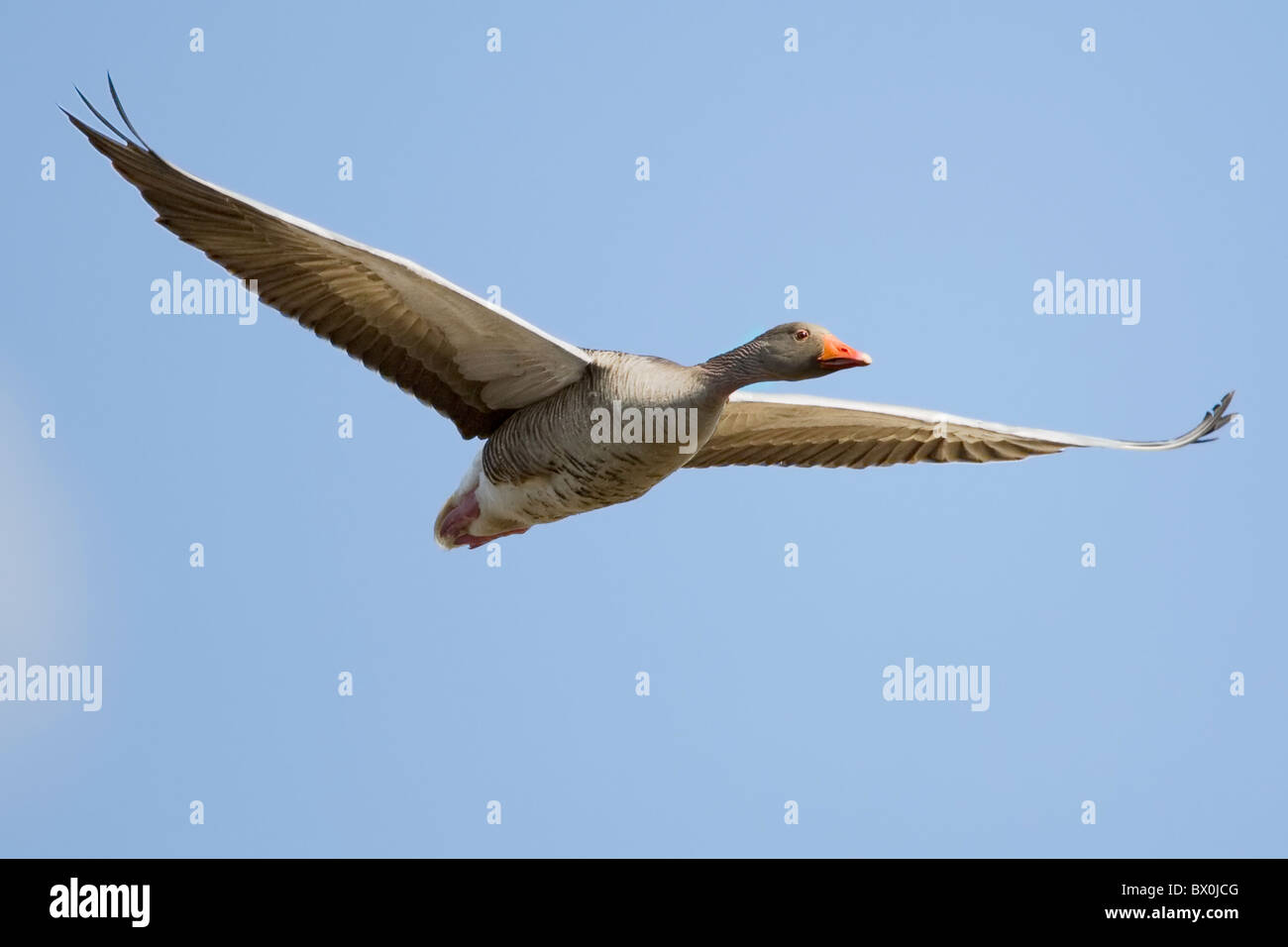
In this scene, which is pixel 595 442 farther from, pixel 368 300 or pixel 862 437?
pixel 862 437

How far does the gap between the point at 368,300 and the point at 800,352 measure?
8.70ft

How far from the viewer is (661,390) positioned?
10.2m

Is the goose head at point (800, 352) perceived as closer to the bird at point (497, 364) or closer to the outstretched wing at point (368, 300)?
the bird at point (497, 364)

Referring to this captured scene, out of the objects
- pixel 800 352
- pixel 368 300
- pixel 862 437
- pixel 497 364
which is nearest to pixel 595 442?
pixel 497 364

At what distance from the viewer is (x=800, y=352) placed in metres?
10.4

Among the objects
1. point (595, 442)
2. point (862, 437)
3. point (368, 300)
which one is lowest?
point (595, 442)

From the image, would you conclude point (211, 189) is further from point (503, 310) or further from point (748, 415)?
point (748, 415)

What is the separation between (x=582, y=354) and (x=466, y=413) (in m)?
1.11

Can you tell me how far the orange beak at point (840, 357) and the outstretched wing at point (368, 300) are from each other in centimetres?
146

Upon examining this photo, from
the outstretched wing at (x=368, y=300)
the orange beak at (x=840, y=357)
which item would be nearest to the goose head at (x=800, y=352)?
the orange beak at (x=840, y=357)

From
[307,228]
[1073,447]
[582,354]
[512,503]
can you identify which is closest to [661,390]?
[582,354]

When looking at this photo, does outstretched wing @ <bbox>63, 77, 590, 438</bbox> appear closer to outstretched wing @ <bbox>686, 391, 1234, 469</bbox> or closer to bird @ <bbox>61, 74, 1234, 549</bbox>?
bird @ <bbox>61, 74, 1234, 549</bbox>

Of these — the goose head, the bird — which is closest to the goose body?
the bird

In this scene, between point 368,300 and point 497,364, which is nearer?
point 368,300
